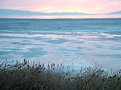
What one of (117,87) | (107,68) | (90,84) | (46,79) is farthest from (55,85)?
(107,68)

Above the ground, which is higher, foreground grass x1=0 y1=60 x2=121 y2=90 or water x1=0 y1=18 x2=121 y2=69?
foreground grass x1=0 y1=60 x2=121 y2=90

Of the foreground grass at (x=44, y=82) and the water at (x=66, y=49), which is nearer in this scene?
the foreground grass at (x=44, y=82)

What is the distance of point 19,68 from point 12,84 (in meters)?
1.28

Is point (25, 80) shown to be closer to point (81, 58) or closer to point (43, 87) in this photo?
point (43, 87)

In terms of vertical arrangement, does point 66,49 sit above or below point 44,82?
below

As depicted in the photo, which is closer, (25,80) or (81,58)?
(25,80)

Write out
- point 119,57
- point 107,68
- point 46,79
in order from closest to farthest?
point 46,79 < point 107,68 < point 119,57

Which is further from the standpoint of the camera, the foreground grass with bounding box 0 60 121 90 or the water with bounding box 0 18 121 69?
the water with bounding box 0 18 121 69

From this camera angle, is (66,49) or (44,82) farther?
(66,49)

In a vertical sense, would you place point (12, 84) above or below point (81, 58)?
above

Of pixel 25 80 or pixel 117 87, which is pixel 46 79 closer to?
pixel 25 80

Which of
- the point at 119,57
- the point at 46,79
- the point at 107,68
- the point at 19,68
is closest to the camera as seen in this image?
the point at 46,79

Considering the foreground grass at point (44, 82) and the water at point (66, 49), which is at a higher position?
the foreground grass at point (44, 82)

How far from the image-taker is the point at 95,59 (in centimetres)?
1509
